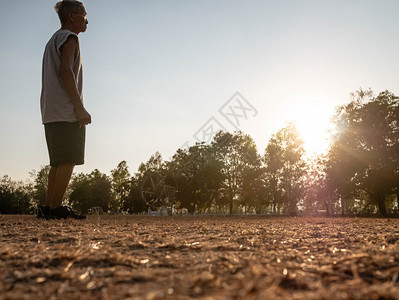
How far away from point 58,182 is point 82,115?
104 centimetres

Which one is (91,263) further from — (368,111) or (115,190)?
(115,190)

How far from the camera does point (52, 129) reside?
4.88 meters

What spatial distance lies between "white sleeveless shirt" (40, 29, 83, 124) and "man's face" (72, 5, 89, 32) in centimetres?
25

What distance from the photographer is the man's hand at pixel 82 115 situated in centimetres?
494

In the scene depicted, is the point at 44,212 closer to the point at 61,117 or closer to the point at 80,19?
the point at 61,117

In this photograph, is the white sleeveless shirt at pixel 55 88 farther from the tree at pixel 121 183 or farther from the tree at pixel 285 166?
the tree at pixel 121 183

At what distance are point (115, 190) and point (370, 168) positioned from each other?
42.5 meters

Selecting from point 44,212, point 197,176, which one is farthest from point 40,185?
point 44,212

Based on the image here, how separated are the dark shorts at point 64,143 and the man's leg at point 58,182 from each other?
0.31 feet

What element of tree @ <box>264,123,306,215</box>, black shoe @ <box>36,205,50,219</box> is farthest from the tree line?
black shoe @ <box>36,205,50,219</box>

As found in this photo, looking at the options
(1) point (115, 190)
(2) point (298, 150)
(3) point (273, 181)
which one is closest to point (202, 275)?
(2) point (298, 150)

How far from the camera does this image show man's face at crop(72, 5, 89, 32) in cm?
535

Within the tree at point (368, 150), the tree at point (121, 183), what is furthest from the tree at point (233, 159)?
the tree at point (121, 183)

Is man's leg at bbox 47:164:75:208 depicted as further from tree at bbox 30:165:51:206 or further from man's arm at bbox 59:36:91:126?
tree at bbox 30:165:51:206
